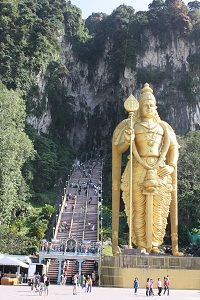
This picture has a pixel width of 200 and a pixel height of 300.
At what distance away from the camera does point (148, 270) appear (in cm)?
1120

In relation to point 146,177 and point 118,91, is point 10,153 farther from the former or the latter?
point 118,91

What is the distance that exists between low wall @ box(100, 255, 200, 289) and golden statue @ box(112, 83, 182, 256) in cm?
119

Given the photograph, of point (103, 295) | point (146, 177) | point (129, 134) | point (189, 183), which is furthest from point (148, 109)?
point (189, 183)

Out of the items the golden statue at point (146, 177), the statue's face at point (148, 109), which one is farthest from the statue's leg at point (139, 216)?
the statue's face at point (148, 109)

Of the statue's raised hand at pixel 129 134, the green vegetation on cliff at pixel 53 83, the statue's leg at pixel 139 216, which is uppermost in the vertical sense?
the green vegetation on cliff at pixel 53 83

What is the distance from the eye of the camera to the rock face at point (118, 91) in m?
36.0

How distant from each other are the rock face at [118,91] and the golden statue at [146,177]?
21364 mm

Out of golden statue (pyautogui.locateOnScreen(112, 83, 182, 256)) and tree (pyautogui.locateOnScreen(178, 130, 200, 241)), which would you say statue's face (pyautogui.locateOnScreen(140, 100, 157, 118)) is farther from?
tree (pyautogui.locateOnScreen(178, 130, 200, 241))

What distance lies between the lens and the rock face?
3597 centimetres

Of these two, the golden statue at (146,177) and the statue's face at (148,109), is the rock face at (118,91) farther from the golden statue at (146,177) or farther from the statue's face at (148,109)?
the golden statue at (146,177)

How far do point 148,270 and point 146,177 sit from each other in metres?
2.78

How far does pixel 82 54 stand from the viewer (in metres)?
43.6

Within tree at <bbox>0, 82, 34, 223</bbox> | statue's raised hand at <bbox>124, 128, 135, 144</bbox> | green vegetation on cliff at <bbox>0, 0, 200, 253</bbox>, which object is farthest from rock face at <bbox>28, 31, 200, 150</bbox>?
statue's raised hand at <bbox>124, 128, 135, 144</bbox>

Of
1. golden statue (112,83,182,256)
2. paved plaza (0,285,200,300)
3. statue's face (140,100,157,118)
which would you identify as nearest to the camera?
paved plaza (0,285,200,300)
